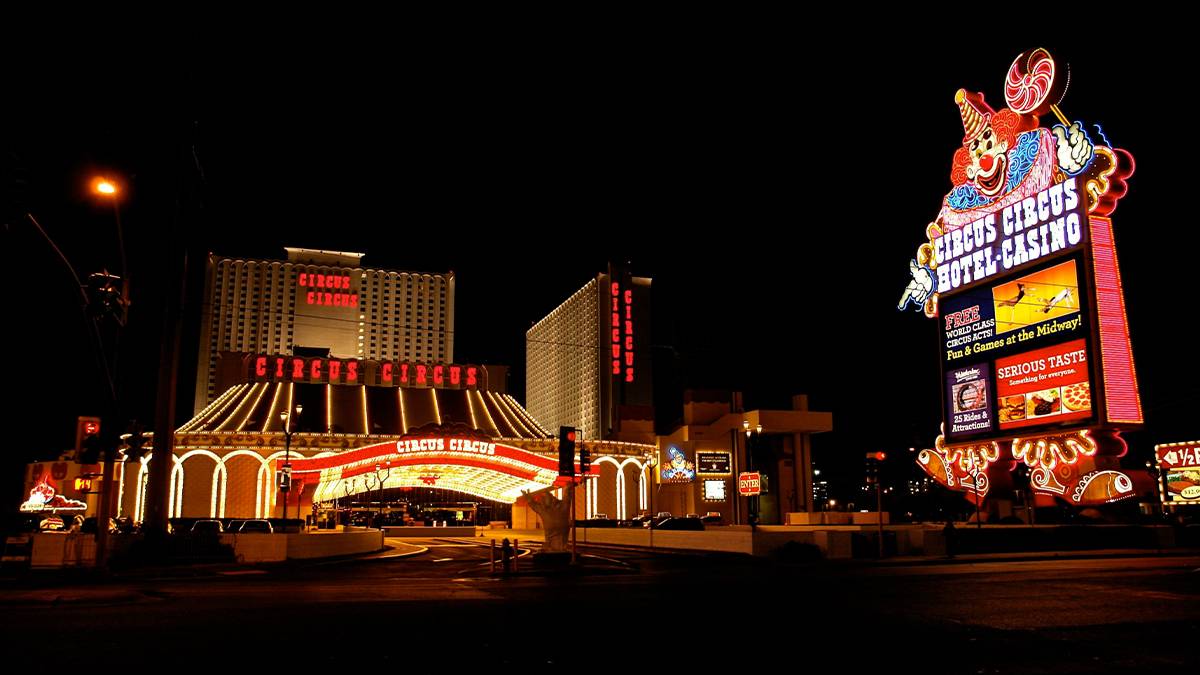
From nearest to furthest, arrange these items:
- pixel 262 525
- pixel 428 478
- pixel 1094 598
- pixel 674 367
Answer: pixel 1094 598 → pixel 262 525 → pixel 428 478 → pixel 674 367

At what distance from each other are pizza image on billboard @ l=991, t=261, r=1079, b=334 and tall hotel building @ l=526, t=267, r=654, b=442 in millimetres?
50661

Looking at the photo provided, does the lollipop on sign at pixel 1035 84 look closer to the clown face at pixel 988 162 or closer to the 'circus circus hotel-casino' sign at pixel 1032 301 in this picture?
the 'circus circus hotel-casino' sign at pixel 1032 301

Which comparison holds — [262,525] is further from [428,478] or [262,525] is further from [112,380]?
[428,478]

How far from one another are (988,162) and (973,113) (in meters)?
2.91

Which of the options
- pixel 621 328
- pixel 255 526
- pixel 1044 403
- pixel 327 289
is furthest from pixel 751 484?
pixel 327 289

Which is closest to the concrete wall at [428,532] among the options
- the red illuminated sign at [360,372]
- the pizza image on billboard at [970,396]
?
the red illuminated sign at [360,372]

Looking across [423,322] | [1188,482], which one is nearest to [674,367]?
[423,322]

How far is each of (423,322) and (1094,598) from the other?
433 ft

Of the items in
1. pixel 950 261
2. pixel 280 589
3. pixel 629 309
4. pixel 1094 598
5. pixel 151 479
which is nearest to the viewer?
pixel 1094 598

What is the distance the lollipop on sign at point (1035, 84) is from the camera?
123ft

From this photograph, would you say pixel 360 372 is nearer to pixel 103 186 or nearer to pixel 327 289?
pixel 327 289

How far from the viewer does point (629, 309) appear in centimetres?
12131

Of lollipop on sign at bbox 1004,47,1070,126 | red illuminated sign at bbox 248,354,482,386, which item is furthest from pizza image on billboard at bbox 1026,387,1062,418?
red illuminated sign at bbox 248,354,482,386

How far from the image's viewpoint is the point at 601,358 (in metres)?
136
